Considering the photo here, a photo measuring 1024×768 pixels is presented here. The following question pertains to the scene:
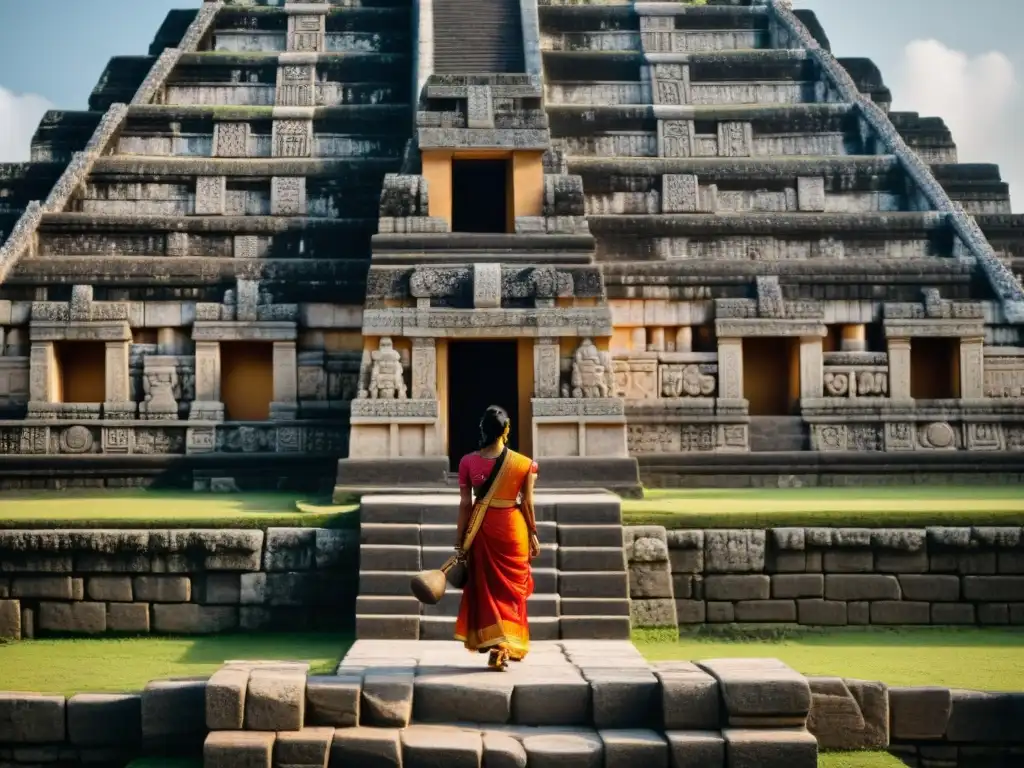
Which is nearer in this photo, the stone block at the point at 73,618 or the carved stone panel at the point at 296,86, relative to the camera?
the stone block at the point at 73,618

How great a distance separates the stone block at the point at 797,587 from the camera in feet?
32.7

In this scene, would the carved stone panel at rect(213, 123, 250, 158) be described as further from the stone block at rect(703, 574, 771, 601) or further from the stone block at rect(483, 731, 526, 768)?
the stone block at rect(483, 731, 526, 768)

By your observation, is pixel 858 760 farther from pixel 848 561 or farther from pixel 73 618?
pixel 73 618

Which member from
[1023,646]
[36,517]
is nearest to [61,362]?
[36,517]

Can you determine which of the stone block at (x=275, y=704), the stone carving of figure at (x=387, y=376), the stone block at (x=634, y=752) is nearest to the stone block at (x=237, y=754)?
the stone block at (x=275, y=704)

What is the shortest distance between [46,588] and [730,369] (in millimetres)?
7606

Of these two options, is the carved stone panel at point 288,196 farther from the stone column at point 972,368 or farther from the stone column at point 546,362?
the stone column at point 972,368

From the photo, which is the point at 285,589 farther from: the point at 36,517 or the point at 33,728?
the point at 33,728

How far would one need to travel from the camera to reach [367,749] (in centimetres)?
655

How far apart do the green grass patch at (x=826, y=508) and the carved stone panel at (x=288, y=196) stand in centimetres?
661

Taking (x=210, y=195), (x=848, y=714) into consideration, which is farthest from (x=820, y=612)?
(x=210, y=195)

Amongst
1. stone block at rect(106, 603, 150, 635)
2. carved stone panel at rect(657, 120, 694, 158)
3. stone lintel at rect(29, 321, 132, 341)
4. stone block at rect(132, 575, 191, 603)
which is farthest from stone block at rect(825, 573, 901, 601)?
carved stone panel at rect(657, 120, 694, 158)

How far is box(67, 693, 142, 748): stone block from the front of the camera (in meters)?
7.15

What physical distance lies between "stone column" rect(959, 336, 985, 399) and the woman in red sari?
333 inches
